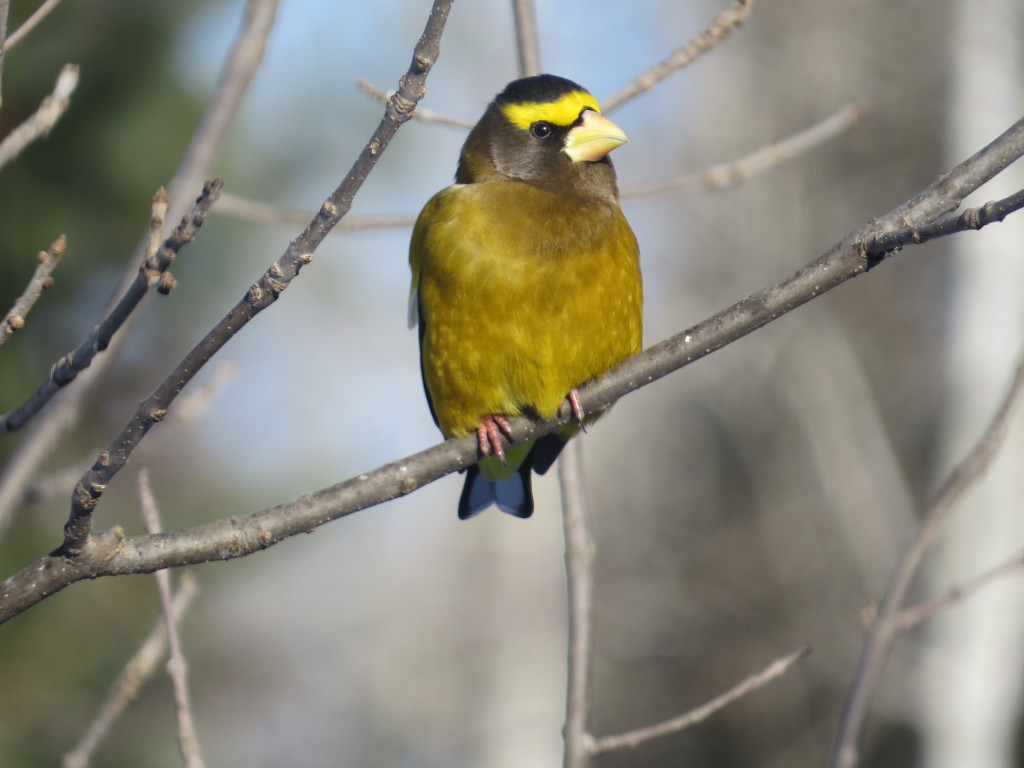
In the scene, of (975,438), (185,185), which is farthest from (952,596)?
(975,438)

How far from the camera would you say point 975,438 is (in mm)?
7348

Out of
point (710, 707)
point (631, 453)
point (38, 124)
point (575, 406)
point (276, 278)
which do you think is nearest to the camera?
point (276, 278)

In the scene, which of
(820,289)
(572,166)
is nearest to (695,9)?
(572,166)

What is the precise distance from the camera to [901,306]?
A: 38.4ft

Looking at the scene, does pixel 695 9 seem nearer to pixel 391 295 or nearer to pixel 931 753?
pixel 391 295

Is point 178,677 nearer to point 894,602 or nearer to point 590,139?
point 894,602

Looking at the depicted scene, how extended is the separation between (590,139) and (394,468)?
1.42 m

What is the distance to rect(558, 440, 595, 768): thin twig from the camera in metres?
2.31

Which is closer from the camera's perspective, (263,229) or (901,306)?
(263,229)

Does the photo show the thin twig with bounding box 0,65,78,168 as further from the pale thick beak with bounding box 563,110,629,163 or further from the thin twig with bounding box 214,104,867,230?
the pale thick beak with bounding box 563,110,629,163

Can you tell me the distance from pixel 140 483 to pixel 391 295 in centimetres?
1181

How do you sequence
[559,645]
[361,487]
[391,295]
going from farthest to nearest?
[391,295], [559,645], [361,487]

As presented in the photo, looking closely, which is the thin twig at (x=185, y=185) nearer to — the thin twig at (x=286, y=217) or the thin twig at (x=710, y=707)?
the thin twig at (x=286, y=217)

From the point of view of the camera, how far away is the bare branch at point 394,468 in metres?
1.65
